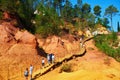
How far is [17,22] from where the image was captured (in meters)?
47.4

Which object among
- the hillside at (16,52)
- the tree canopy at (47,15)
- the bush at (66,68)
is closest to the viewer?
the hillside at (16,52)

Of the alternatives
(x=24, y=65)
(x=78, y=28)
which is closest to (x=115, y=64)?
(x=24, y=65)

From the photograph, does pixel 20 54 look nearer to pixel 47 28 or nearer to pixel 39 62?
pixel 39 62

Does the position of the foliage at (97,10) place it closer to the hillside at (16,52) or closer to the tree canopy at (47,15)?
the tree canopy at (47,15)

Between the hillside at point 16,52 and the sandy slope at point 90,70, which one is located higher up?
the hillside at point 16,52

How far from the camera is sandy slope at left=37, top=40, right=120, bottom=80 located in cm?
3062

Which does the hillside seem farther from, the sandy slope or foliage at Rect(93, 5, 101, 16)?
foliage at Rect(93, 5, 101, 16)

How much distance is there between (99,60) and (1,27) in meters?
15.0

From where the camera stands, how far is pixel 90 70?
36.8 m

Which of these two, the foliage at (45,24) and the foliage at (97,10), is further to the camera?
the foliage at (97,10)

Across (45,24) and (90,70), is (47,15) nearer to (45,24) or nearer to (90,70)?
(45,24)

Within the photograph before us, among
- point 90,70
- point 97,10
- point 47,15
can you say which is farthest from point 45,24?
point 97,10

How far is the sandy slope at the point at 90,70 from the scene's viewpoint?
3062 cm

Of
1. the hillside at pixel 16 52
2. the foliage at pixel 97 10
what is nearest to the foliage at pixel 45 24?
the hillside at pixel 16 52
